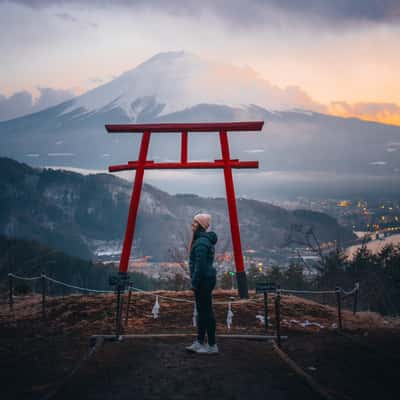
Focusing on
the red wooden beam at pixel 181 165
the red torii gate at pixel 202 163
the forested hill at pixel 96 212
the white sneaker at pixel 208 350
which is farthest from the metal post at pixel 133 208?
the forested hill at pixel 96 212

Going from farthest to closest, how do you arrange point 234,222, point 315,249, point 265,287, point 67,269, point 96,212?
point 96,212 → point 67,269 → point 315,249 → point 234,222 → point 265,287

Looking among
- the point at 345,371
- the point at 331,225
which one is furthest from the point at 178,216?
the point at 345,371

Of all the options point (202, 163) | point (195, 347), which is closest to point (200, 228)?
point (195, 347)

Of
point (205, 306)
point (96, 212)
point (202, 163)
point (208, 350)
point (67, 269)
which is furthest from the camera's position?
point (96, 212)

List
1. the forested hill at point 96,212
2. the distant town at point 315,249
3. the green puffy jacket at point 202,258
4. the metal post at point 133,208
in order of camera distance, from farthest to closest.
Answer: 1. the forested hill at point 96,212
2. the distant town at point 315,249
3. the metal post at point 133,208
4. the green puffy jacket at point 202,258

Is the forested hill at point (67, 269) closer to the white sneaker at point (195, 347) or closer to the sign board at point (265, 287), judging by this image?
the sign board at point (265, 287)

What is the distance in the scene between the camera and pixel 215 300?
9.28 meters

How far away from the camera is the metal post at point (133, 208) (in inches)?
346

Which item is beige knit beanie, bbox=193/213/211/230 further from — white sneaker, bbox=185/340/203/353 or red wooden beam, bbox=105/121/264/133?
red wooden beam, bbox=105/121/264/133

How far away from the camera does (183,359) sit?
5156 millimetres

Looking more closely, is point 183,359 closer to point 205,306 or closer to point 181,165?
point 205,306

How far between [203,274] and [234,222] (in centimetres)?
404

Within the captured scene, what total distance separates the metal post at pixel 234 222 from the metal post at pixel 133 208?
5.40ft

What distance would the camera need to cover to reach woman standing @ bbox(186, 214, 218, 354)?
5.11 meters
